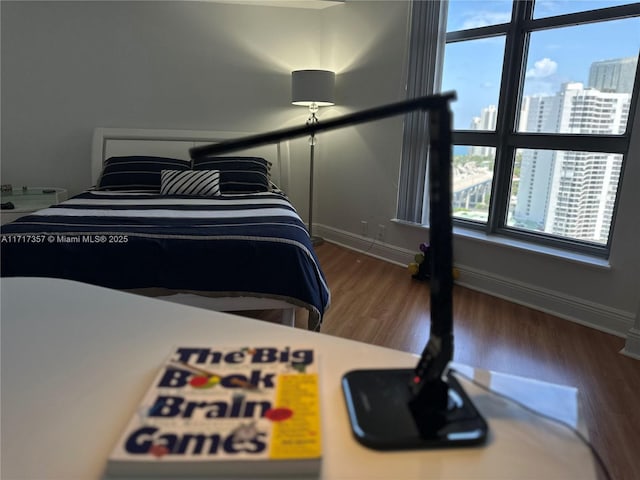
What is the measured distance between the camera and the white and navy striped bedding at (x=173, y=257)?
6.93 feet

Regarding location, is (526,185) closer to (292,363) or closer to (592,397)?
(592,397)

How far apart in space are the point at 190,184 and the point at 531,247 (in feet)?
7.98

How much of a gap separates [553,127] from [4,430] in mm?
3231

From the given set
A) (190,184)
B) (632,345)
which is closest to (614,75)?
(632,345)

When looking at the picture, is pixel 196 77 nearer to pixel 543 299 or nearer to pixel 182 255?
pixel 182 255

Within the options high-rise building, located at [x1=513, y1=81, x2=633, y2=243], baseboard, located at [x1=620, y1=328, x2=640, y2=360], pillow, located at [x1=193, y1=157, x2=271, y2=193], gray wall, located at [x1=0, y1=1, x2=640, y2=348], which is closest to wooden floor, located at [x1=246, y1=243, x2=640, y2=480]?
baseboard, located at [x1=620, y1=328, x2=640, y2=360]

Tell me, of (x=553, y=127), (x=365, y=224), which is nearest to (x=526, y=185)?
(x=553, y=127)

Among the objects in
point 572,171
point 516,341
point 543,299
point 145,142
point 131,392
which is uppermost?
point 145,142

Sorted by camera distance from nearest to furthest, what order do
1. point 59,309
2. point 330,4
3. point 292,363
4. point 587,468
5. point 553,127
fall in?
point 587,468, point 292,363, point 59,309, point 553,127, point 330,4

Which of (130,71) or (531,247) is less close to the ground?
(130,71)

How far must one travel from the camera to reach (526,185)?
317 cm

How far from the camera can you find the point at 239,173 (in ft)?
11.5

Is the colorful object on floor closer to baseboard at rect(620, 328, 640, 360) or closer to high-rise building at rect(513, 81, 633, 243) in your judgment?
high-rise building at rect(513, 81, 633, 243)

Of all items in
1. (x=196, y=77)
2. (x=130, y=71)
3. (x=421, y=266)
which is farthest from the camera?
(x=196, y=77)
